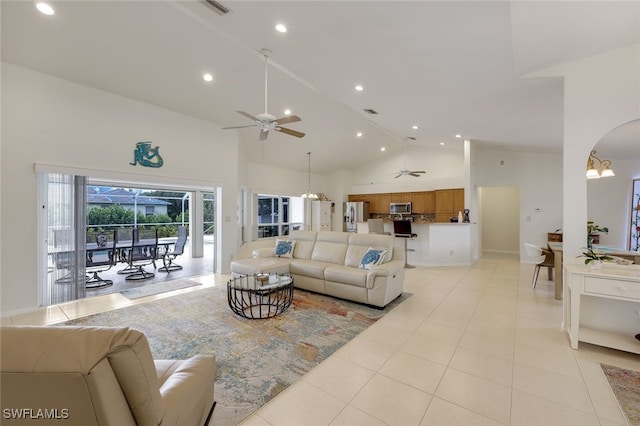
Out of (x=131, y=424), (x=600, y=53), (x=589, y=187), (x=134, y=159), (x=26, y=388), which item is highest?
(x=600, y=53)

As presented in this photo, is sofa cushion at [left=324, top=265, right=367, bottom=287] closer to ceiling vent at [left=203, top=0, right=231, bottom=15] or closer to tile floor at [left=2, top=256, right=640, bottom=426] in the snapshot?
tile floor at [left=2, top=256, right=640, bottom=426]

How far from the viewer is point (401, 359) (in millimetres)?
2588

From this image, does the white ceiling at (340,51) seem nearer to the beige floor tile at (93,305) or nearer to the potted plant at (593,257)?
the potted plant at (593,257)

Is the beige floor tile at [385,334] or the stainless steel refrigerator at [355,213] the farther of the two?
the stainless steel refrigerator at [355,213]

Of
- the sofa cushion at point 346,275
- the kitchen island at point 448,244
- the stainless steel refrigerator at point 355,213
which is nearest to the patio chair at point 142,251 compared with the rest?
the sofa cushion at point 346,275

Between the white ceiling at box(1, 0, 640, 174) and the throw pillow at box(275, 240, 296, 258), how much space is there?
9.07 feet

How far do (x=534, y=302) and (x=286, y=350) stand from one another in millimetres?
3947

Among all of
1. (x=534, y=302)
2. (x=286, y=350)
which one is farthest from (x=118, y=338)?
(x=534, y=302)

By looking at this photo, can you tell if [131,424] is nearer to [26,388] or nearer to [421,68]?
[26,388]

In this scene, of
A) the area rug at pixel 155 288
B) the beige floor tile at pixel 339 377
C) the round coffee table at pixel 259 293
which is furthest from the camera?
the area rug at pixel 155 288

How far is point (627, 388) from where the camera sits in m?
2.15

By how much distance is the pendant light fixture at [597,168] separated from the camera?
2949 millimetres

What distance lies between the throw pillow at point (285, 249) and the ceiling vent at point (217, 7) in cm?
385

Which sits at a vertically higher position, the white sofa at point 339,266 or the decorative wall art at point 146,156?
the decorative wall art at point 146,156
